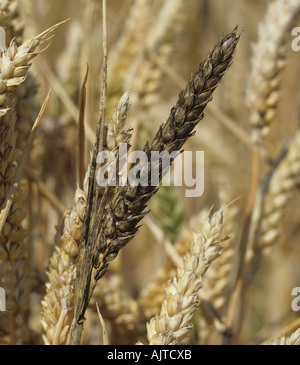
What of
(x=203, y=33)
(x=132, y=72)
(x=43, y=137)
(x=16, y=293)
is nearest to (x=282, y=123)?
(x=203, y=33)

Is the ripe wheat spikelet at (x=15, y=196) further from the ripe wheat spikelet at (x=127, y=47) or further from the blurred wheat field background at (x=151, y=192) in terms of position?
the ripe wheat spikelet at (x=127, y=47)

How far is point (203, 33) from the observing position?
1247 millimetres

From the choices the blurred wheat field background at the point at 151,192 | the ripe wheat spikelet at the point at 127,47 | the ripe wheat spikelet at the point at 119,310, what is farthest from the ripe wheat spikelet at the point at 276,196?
the ripe wheat spikelet at the point at 127,47

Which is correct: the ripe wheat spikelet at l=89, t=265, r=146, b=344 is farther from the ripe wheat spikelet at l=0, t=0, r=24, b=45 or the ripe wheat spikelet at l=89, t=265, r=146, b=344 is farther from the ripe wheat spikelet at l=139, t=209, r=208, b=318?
the ripe wheat spikelet at l=0, t=0, r=24, b=45

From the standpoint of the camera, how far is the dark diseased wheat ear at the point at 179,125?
0.33 m

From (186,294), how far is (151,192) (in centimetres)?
9

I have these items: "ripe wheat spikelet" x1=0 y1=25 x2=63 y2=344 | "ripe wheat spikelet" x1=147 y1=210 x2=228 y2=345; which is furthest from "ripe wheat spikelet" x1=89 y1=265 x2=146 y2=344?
"ripe wheat spikelet" x1=147 y1=210 x2=228 y2=345

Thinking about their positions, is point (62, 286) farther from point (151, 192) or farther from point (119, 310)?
point (119, 310)

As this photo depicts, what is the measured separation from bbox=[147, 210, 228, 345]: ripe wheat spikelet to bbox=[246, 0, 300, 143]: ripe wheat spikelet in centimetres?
32

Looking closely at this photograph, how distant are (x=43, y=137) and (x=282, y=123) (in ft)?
1.92

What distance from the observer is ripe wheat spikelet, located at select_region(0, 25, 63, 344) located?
14.1 inches

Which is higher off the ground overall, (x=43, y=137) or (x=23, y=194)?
(x=43, y=137)

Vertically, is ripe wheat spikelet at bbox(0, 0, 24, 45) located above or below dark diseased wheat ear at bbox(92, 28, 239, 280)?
above

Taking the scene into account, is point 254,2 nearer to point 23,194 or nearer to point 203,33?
point 203,33
